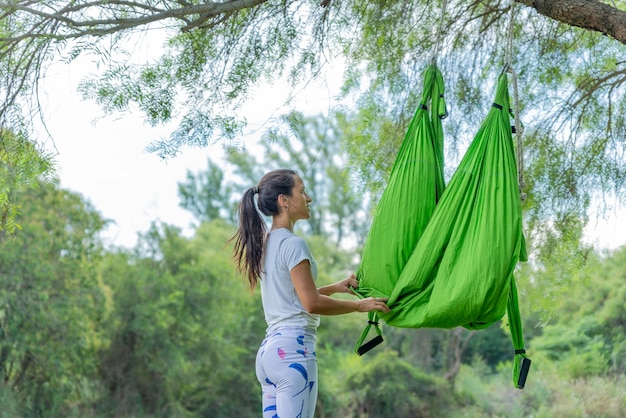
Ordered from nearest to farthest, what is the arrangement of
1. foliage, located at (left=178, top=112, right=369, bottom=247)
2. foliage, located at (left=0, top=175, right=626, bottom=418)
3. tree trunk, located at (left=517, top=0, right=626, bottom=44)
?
tree trunk, located at (left=517, top=0, right=626, bottom=44)
foliage, located at (left=0, top=175, right=626, bottom=418)
foliage, located at (left=178, top=112, right=369, bottom=247)

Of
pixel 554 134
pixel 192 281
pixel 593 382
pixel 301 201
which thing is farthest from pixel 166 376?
pixel 301 201

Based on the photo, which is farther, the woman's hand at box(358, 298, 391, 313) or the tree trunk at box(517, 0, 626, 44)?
the tree trunk at box(517, 0, 626, 44)

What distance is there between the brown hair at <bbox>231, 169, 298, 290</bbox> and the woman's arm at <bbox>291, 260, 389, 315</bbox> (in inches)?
5.6

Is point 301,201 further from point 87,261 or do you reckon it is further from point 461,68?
point 87,261

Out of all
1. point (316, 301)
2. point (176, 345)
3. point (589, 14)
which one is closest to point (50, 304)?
point (176, 345)

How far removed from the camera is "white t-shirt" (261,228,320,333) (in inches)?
81.4

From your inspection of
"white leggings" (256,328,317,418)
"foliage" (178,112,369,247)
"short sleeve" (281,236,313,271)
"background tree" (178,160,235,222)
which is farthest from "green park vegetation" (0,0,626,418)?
"background tree" (178,160,235,222)

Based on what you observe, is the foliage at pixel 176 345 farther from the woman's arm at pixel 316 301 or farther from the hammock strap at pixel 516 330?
the woman's arm at pixel 316 301

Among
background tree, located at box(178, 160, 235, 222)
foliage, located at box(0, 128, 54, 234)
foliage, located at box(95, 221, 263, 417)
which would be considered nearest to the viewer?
foliage, located at box(0, 128, 54, 234)

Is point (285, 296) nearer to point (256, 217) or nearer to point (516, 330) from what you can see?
point (256, 217)

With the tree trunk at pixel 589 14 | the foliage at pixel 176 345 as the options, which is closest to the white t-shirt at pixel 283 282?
the tree trunk at pixel 589 14

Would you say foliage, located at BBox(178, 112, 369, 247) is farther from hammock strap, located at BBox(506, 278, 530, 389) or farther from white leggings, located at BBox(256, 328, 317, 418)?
white leggings, located at BBox(256, 328, 317, 418)

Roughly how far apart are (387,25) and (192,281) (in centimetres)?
415

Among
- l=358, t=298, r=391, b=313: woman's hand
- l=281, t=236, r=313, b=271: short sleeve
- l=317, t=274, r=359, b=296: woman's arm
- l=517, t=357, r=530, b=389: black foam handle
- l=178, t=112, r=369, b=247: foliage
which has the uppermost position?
l=178, t=112, r=369, b=247: foliage
